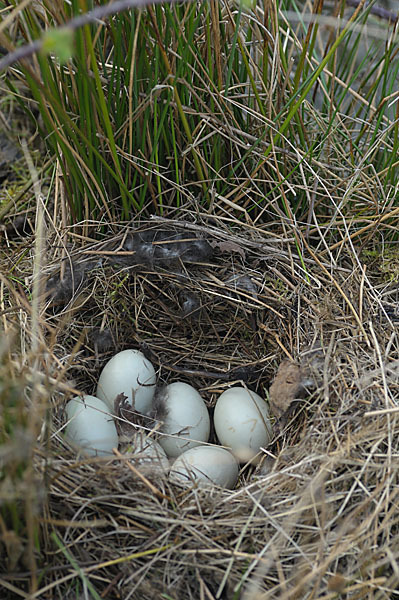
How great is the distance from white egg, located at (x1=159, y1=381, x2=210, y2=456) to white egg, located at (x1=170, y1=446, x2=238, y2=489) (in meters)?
0.08

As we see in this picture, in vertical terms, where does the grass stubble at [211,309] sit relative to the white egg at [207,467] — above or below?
above

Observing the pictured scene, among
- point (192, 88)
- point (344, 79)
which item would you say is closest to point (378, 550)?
point (192, 88)

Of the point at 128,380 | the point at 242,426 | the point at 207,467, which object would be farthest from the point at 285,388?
the point at 128,380

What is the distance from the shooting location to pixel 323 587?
1001 millimetres

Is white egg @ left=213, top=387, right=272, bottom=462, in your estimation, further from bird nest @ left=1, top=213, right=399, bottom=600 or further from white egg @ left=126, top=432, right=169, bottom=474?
white egg @ left=126, top=432, right=169, bottom=474

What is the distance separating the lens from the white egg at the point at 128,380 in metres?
1.41

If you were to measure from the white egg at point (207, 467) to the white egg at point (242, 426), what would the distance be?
0.06 meters

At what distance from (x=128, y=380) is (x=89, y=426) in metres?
0.17

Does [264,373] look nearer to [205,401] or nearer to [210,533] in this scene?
[205,401]

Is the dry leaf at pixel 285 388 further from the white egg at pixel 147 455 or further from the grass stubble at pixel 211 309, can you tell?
the white egg at pixel 147 455

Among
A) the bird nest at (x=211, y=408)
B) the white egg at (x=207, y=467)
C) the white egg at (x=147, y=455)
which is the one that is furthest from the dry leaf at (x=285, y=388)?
the white egg at (x=147, y=455)

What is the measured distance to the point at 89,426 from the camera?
1287 millimetres

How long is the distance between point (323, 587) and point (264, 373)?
0.62 metres

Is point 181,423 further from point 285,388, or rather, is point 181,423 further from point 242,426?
point 285,388
